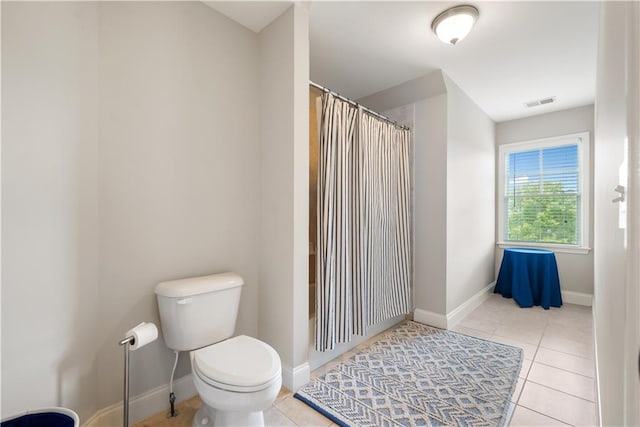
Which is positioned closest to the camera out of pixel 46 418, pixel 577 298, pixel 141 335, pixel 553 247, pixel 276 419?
pixel 46 418

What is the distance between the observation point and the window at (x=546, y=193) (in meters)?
3.53

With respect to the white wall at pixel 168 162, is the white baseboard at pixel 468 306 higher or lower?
lower

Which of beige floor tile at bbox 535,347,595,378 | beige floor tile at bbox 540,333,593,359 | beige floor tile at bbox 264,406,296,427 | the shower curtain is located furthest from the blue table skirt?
beige floor tile at bbox 264,406,296,427

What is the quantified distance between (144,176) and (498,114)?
13.4ft

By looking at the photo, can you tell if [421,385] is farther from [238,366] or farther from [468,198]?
[468,198]

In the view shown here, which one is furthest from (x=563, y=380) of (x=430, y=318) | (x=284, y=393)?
(x=284, y=393)

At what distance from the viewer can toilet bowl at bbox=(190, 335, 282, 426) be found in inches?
46.4

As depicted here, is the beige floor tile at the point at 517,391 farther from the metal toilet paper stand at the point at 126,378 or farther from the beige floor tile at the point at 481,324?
the metal toilet paper stand at the point at 126,378

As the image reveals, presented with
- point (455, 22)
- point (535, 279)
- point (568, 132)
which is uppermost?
point (455, 22)

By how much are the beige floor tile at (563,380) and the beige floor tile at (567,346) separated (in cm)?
40

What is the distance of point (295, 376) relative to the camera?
1.76 meters

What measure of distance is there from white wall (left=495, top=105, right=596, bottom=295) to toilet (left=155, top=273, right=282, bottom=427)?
13.1 ft

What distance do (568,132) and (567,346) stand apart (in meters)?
2.65

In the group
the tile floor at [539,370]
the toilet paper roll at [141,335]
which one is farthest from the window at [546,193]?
the toilet paper roll at [141,335]
